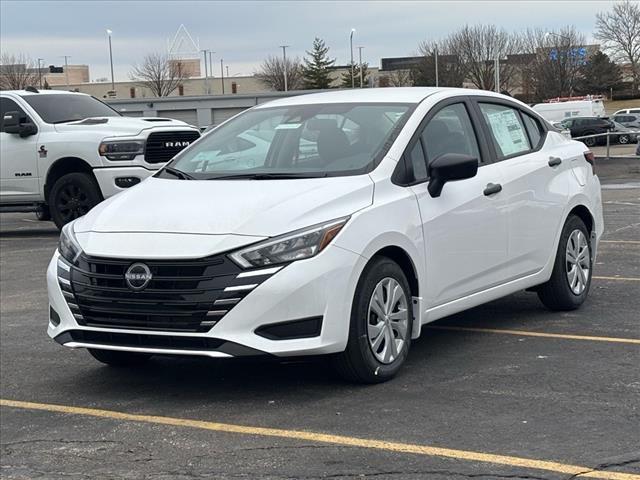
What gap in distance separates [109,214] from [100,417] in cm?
117

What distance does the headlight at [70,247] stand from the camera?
550 centimetres

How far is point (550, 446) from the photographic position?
4.43 meters

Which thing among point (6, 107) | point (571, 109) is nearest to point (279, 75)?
point (571, 109)

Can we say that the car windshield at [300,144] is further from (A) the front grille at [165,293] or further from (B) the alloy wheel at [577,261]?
(B) the alloy wheel at [577,261]

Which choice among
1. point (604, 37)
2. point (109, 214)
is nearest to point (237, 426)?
point (109, 214)

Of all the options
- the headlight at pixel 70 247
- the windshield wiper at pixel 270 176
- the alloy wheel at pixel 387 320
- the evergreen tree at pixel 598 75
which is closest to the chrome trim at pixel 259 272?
the alloy wheel at pixel 387 320

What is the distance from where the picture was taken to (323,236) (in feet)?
16.8

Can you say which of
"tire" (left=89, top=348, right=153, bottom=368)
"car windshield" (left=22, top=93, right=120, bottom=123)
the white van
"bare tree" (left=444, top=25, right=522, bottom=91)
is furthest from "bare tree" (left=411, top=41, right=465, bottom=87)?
"tire" (left=89, top=348, right=153, bottom=368)

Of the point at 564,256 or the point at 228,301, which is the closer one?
the point at 228,301

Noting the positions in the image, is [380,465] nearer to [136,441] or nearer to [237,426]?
[237,426]

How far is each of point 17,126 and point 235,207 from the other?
9.12m

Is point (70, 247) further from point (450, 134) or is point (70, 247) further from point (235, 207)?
point (450, 134)

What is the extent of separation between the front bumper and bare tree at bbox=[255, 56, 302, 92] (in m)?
88.1

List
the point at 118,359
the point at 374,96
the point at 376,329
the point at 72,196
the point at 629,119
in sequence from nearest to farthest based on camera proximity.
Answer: the point at 376,329, the point at 118,359, the point at 374,96, the point at 72,196, the point at 629,119
